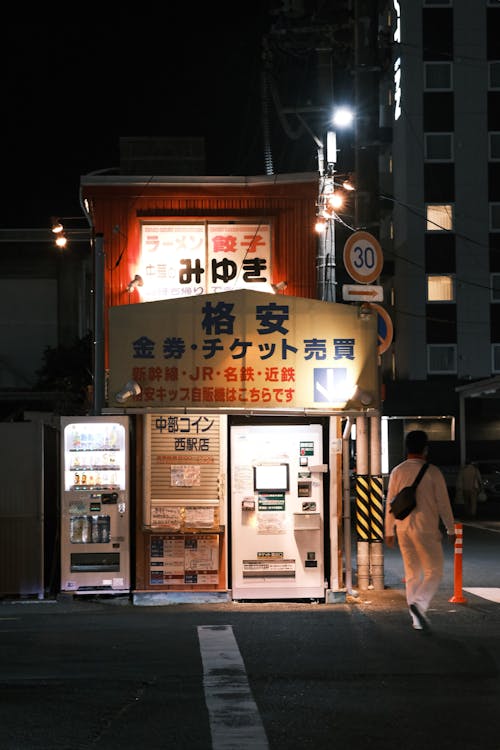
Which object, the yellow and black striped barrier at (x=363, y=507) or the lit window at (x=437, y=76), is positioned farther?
the lit window at (x=437, y=76)

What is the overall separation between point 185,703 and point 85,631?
3.97 meters

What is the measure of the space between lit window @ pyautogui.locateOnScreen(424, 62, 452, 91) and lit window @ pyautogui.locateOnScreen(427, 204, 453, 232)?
518cm

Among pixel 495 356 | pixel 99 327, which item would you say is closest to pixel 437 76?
pixel 495 356

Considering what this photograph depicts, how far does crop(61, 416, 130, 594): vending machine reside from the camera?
14.5 m

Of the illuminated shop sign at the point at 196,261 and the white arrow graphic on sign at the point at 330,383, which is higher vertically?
the illuminated shop sign at the point at 196,261

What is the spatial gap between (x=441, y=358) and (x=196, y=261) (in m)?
33.4

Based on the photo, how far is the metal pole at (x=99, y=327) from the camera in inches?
599

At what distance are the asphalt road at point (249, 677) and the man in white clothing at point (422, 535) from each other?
43cm

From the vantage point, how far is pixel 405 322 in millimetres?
47594

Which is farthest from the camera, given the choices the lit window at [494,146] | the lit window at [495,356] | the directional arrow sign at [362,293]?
the lit window at [495,356]

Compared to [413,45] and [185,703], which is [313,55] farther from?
[413,45]

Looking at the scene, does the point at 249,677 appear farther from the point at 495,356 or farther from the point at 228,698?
the point at 495,356

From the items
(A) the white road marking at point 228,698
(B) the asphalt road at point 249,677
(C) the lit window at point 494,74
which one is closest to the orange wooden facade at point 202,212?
(B) the asphalt road at point 249,677

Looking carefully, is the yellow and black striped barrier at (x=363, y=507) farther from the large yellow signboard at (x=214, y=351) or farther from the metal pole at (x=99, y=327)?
the metal pole at (x=99, y=327)
